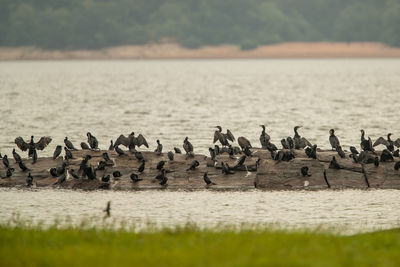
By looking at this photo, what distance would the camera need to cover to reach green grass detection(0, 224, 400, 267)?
1519 centimetres

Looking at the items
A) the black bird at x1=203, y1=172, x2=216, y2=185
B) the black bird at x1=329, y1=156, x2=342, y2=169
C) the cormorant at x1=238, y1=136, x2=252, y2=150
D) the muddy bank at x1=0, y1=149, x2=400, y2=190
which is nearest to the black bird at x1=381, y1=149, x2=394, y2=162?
the muddy bank at x1=0, y1=149, x2=400, y2=190

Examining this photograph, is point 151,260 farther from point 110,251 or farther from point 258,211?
point 258,211

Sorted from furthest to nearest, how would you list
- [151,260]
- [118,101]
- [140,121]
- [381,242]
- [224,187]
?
[118,101] → [140,121] → [224,187] → [381,242] → [151,260]

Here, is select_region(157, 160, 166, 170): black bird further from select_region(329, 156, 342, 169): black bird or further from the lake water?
select_region(329, 156, 342, 169): black bird

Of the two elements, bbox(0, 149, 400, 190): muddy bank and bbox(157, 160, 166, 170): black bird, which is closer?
bbox(0, 149, 400, 190): muddy bank

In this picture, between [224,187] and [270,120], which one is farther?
[270,120]

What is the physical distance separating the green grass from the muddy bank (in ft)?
35.6

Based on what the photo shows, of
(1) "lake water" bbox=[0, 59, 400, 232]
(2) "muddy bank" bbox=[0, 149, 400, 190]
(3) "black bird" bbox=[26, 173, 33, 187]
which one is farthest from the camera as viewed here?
(3) "black bird" bbox=[26, 173, 33, 187]

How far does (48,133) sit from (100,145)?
11921 millimetres

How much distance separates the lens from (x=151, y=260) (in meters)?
15.2

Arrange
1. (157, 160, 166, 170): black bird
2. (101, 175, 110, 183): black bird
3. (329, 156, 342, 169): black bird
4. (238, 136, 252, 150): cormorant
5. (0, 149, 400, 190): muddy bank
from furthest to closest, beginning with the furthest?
1. (238, 136, 252, 150): cormorant
2. (157, 160, 166, 170): black bird
3. (329, 156, 342, 169): black bird
4. (101, 175, 110, 183): black bird
5. (0, 149, 400, 190): muddy bank

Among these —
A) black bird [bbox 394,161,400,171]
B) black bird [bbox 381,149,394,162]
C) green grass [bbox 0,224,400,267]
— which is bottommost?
green grass [bbox 0,224,400,267]

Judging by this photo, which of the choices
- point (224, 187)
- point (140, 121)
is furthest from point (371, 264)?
point (140, 121)

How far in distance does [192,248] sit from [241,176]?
15.1m
